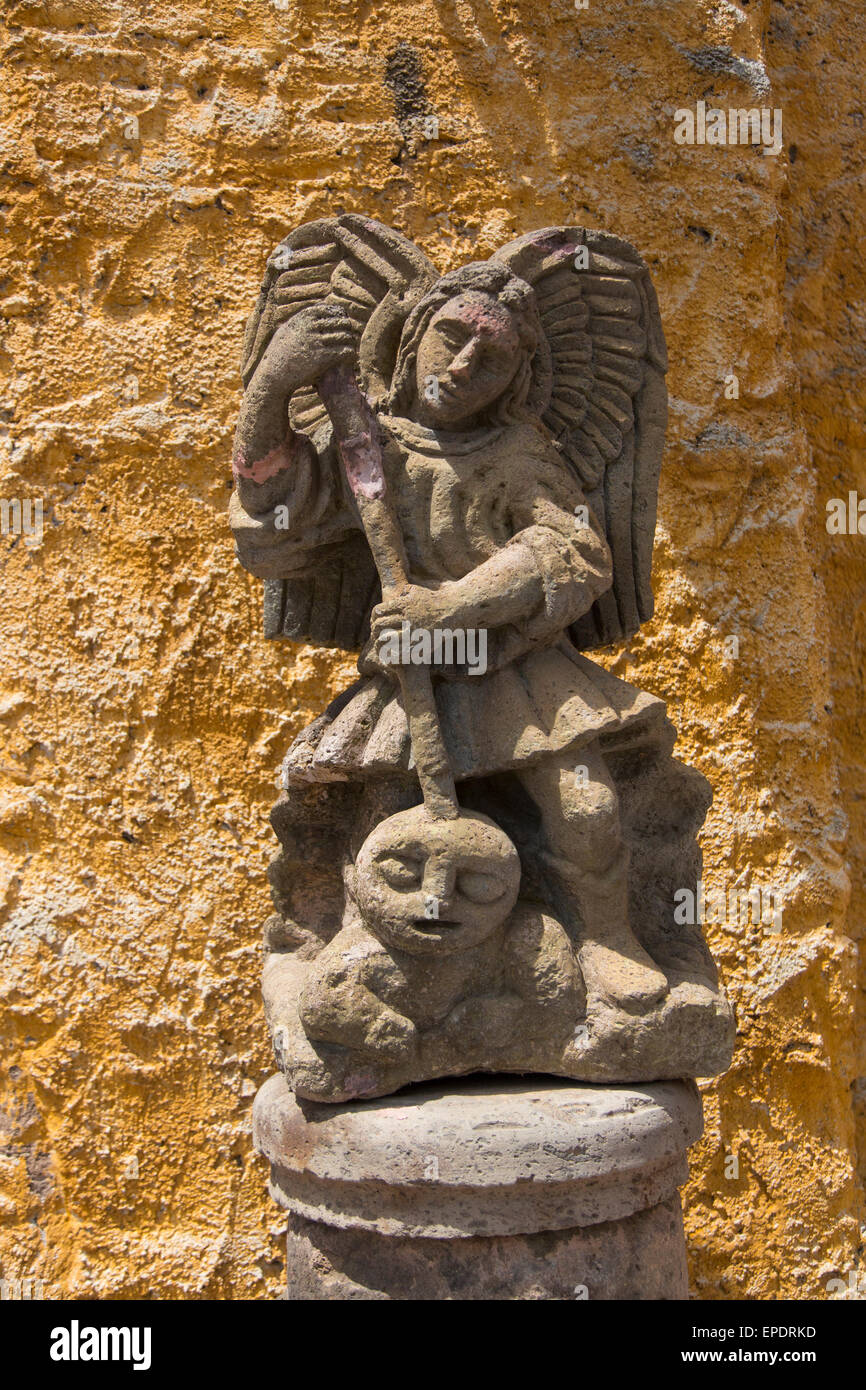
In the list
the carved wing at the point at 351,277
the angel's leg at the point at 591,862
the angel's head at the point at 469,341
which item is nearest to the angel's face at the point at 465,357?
the angel's head at the point at 469,341

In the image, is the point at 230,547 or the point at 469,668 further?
the point at 230,547

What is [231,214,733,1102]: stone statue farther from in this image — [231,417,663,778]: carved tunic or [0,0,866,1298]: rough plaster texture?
[0,0,866,1298]: rough plaster texture

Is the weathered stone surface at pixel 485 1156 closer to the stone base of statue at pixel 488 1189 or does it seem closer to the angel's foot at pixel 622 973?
the stone base of statue at pixel 488 1189

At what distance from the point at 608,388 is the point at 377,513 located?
61cm

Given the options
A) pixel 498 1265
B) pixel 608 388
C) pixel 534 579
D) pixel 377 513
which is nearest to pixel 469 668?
pixel 534 579

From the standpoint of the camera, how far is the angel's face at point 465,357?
225 cm

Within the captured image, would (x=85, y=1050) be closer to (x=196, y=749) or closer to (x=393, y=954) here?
(x=196, y=749)

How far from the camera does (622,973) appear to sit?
2.19m

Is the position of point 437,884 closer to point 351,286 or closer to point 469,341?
point 469,341

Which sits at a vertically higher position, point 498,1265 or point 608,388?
point 608,388

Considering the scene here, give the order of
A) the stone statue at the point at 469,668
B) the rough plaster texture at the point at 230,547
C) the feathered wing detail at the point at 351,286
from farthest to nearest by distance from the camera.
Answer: the rough plaster texture at the point at 230,547 → the feathered wing detail at the point at 351,286 → the stone statue at the point at 469,668

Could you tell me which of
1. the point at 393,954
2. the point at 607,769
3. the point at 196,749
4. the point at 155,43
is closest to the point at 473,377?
the point at 607,769

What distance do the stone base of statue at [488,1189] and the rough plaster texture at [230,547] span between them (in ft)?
4.29
